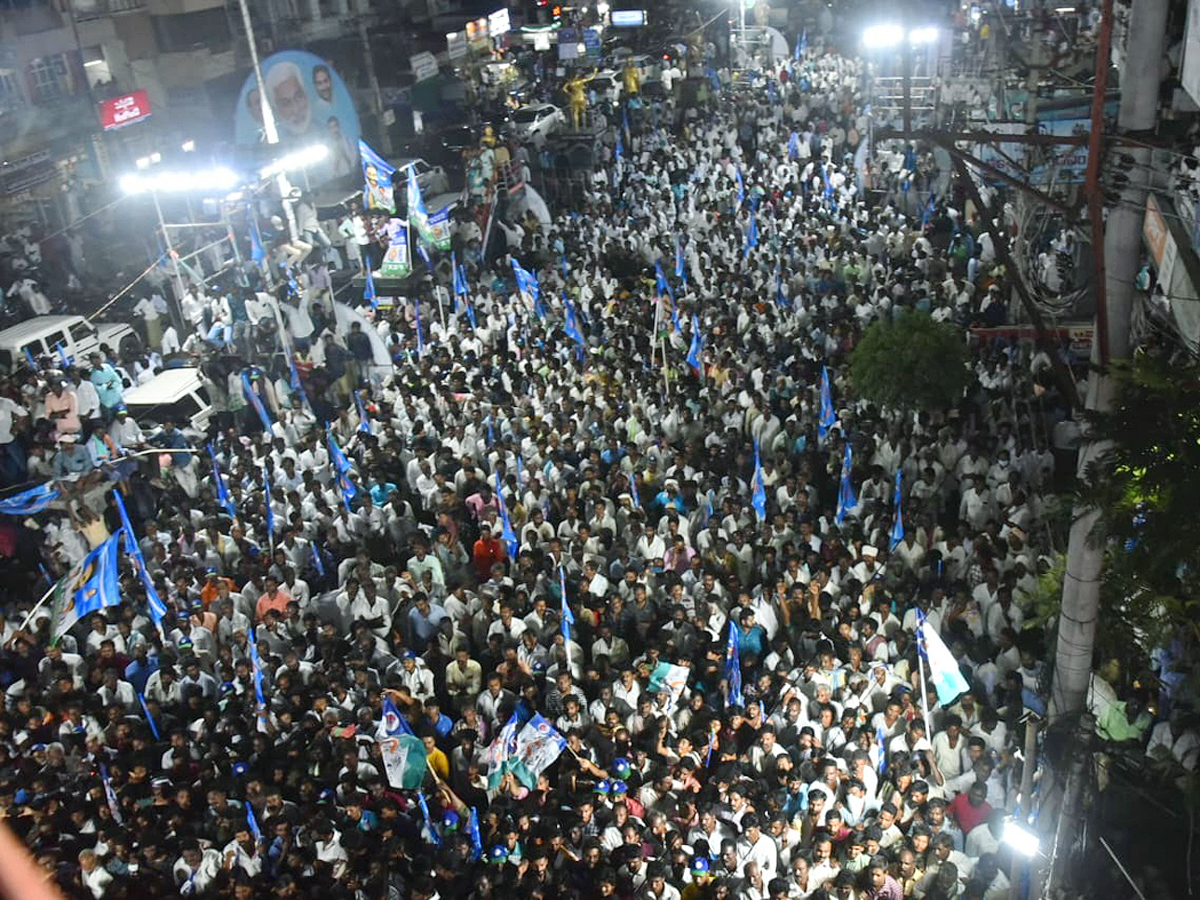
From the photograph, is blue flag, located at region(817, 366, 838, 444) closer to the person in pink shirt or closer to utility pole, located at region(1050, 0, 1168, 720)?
utility pole, located at region(1050, 0, 1168, 720)

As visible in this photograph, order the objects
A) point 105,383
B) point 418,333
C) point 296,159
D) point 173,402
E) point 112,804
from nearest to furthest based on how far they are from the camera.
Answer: point 112,804
point 105,383
point 173,402
point 418,333
point 296,159

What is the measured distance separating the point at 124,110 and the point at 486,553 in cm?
2425

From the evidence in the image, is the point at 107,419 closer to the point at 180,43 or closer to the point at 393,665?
the point at 393,665

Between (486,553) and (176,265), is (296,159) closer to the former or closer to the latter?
(176,265)

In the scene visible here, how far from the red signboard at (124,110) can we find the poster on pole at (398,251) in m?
14.0

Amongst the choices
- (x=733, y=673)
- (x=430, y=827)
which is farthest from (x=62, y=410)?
(x=733, y=673)

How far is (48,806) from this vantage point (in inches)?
301

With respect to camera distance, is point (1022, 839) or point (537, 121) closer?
point (1022, 839)

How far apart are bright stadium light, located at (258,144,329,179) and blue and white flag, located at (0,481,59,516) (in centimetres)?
879

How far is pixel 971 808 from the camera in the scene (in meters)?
7.26

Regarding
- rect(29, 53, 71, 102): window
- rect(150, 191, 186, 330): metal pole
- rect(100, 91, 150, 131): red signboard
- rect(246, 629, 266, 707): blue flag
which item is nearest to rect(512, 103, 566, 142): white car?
rect(100, 91, 150, 131): red signboard

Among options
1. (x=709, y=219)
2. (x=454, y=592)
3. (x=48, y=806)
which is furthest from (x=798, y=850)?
(x=709, y=219)

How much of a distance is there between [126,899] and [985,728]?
18.9 feet

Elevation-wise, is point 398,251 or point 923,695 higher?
point 398,251
